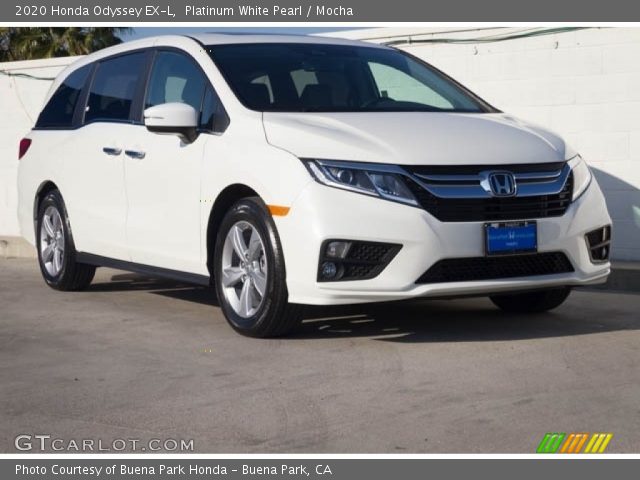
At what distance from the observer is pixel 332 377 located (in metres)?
6.09

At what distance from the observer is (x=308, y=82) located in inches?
307

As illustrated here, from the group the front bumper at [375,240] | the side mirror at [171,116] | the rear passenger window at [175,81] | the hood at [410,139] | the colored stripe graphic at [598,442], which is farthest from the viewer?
the rear passenger window at [175,81]

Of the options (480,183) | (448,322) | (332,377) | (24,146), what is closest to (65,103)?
(24,146)

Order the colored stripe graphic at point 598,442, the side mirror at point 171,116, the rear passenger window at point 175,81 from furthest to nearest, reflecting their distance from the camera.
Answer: the rear passenger window at point 175,81
the side mirror at point 171,116
the colored stripe graphic at point 598,442

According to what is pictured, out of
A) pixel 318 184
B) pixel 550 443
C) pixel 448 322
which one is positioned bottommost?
pixel 448 322

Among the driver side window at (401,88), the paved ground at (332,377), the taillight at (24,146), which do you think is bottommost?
the paved ground at (332,377)

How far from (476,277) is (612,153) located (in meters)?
4.23

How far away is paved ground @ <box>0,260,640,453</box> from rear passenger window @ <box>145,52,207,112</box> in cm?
144

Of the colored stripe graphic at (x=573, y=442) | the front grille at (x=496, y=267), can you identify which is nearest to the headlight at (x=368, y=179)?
the front grille at (x=496, y=267)

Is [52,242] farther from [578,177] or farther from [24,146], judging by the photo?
[578,177]

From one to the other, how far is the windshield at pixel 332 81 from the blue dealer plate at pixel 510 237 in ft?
3.99

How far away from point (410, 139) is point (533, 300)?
1.78 m

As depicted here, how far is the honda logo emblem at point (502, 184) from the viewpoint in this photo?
266 inches

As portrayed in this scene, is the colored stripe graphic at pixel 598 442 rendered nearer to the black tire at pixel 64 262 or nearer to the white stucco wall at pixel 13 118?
the black tire at pixel 64 262
